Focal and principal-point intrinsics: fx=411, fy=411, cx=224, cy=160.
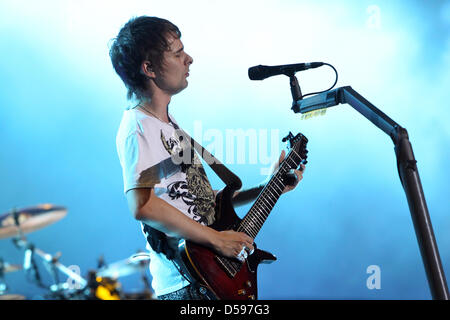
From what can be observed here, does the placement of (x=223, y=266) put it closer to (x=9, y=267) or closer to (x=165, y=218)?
(x=165, y=218)

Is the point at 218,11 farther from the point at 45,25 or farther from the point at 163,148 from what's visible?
the point at 163,148

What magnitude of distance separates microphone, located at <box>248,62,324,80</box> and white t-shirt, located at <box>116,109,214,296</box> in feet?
1.30

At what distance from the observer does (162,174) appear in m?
1.46

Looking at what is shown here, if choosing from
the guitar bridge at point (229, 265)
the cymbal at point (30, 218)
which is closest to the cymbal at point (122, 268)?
the cymbal at point (30, 218)

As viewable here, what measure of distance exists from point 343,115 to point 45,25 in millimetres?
2600

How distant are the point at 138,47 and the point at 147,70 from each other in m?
0.10

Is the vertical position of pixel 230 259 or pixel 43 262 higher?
pixel 43 262

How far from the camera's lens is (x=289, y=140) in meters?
1.94

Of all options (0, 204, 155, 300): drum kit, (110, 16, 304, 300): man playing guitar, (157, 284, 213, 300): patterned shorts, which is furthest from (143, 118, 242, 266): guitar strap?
(0, 204, 155, 300): drum kit

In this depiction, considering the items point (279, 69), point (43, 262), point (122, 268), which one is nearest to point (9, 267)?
point (43, 262)

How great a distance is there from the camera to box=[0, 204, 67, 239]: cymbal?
9.57 feet

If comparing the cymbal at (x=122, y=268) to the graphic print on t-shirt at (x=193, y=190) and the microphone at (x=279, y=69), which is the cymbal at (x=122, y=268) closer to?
the graphic print on t-shirt at (x=193, y=190)

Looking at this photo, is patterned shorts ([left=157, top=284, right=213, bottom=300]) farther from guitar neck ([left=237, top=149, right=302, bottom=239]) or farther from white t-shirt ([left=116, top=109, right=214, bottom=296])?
guitar neck ([left=237, top=149, right=302, bottom=239])
